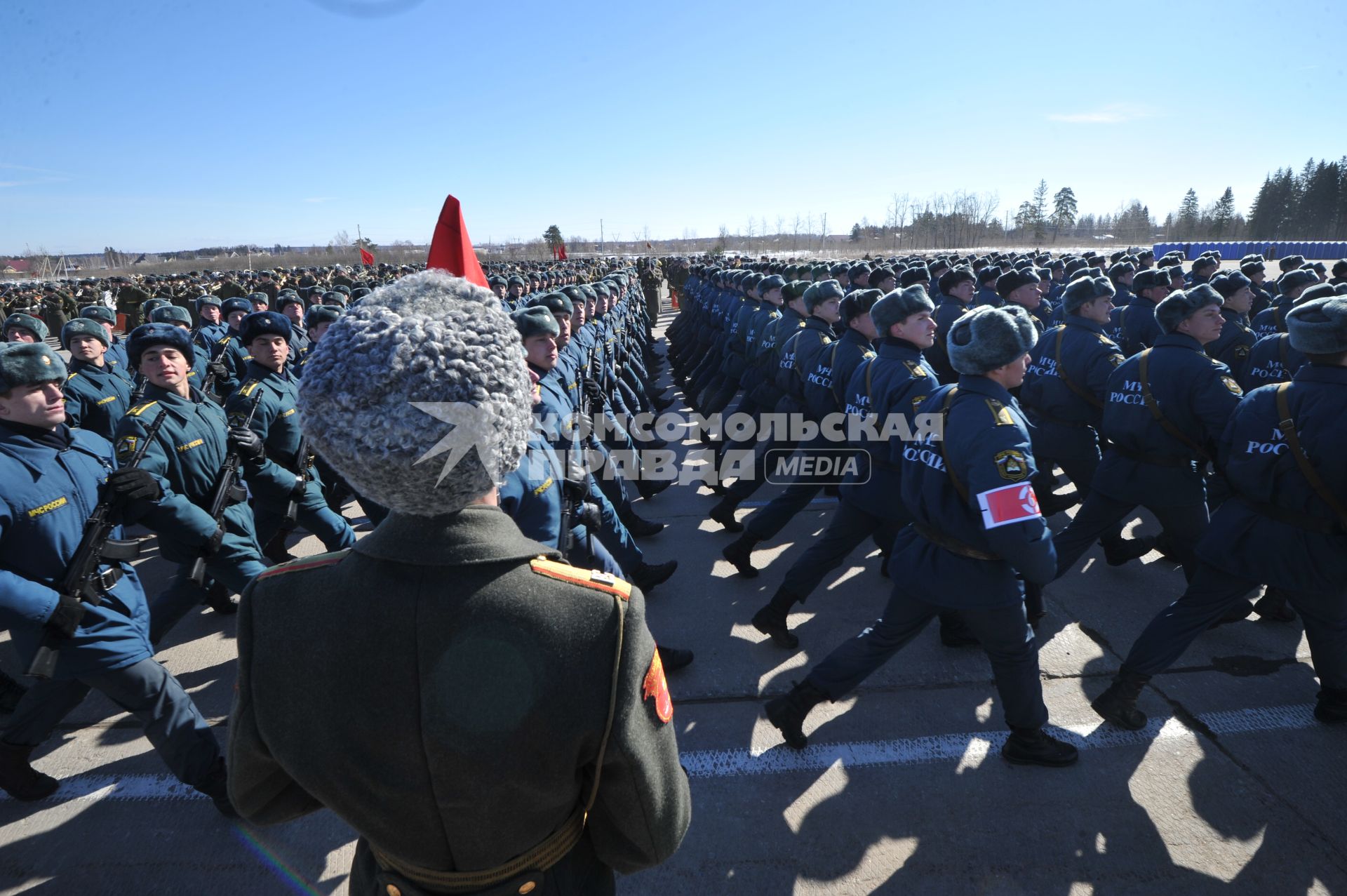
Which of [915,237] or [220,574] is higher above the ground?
[915,237]

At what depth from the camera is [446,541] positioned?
1.03 metres

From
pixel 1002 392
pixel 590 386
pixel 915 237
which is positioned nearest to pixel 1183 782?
pixel 1002 392

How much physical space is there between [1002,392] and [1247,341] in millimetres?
5447

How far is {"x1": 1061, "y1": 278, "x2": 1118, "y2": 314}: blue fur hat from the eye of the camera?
5188 millimetres

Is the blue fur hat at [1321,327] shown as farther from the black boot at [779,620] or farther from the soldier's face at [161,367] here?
the soldier's face at [161,367]

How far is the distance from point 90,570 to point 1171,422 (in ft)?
18.1

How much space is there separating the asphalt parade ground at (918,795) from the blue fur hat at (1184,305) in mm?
1933

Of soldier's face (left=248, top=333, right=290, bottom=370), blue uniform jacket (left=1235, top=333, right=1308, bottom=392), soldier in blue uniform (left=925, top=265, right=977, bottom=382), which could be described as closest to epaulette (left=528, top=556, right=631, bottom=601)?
soldier's face (left=248, top=333, right=290, bottom=370)

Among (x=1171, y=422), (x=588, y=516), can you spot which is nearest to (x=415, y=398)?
(x=588, y=516)

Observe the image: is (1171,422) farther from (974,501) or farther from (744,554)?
(744,554)

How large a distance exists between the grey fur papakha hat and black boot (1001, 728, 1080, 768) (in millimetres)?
3219

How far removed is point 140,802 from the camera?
3287 millimetres

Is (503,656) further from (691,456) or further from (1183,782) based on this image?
(691,456)

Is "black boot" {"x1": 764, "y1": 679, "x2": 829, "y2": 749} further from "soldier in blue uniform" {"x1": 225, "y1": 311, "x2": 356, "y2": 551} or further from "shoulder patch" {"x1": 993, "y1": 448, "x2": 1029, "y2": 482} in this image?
"soldier in blue uniform" {"x1": 225, "y1": 311, "x2": 356, "y2": 551}
